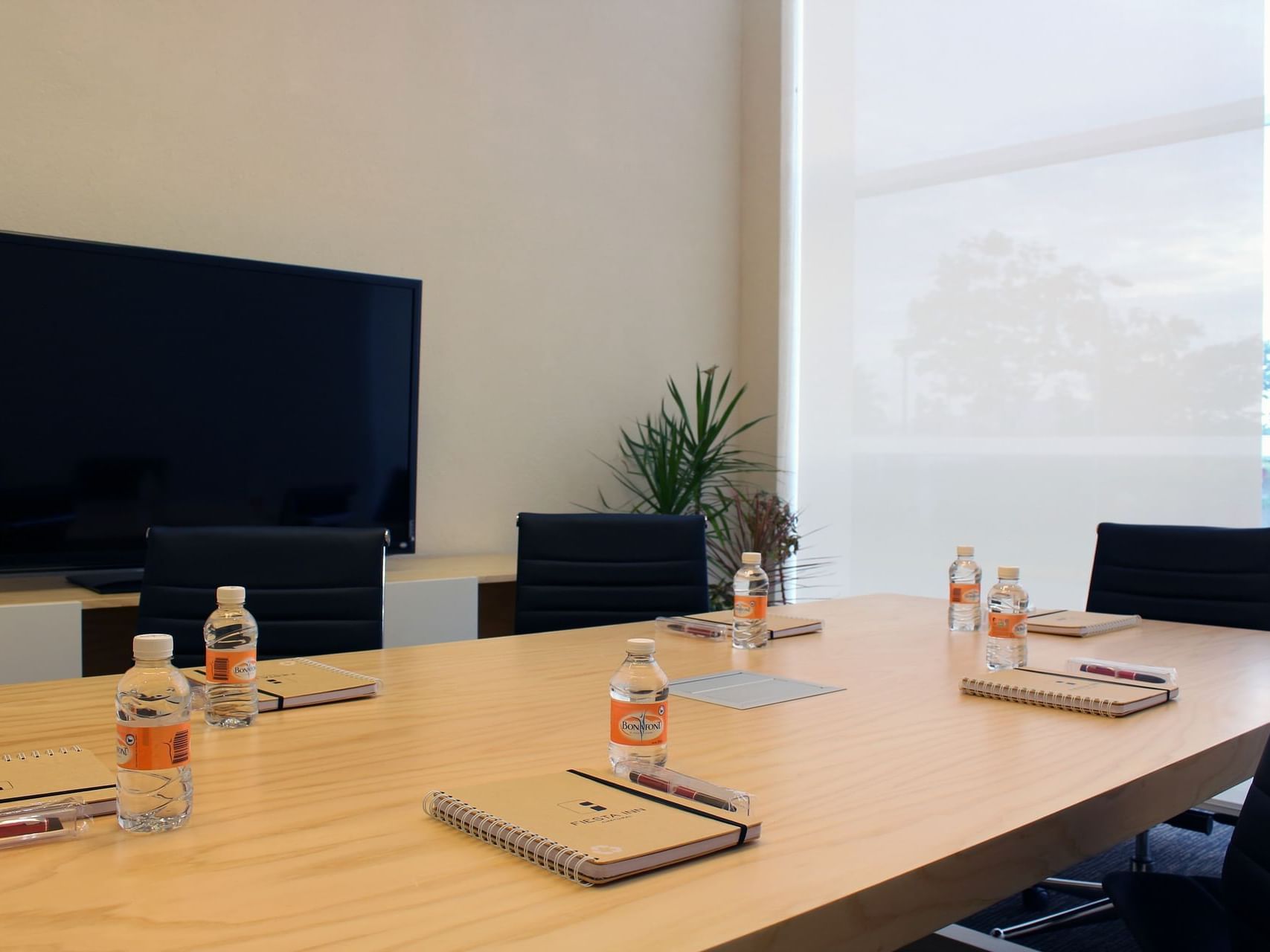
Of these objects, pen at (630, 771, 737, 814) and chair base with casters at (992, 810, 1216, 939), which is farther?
chair base with casters at (992, 810, 1216, 939)

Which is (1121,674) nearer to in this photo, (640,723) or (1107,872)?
(640,723)

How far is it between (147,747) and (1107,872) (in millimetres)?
2966

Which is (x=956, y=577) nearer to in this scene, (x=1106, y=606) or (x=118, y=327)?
(x=1106, y=606)

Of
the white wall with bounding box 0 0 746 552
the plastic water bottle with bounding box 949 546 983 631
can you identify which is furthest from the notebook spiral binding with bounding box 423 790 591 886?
the white wall with bounding box 0 0 746 552

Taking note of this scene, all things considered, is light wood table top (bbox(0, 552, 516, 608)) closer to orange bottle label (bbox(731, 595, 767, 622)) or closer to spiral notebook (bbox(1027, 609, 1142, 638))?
orange bottle label (bbox(731, 595, 767, 622))

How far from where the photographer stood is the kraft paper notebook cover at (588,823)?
1055 mm

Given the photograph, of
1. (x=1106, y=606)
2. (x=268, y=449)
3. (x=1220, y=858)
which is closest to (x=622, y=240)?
(x=268, y=449)

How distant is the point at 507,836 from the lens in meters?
1.12

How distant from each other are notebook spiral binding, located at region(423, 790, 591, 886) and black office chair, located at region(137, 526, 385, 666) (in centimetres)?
131

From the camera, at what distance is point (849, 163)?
5.50 m

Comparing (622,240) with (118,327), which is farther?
(622,240)

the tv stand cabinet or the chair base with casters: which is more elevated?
the tv stand cabinet

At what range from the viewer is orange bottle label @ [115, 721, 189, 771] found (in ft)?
3.81

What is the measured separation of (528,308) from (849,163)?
1861 millimetres
